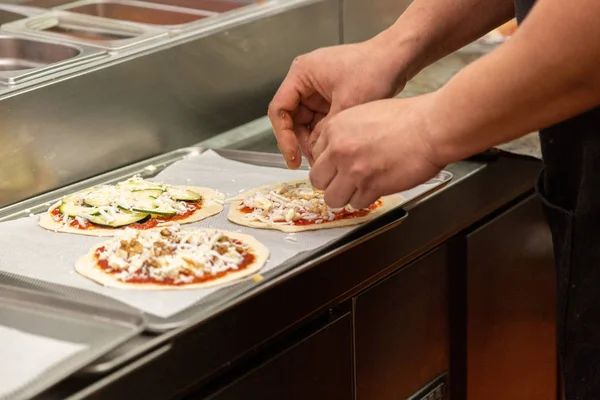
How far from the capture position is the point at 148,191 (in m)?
1.80

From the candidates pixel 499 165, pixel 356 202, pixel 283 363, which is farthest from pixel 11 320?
pixel 499 165

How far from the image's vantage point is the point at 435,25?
1.75 meters

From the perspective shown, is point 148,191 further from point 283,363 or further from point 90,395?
point 90,395

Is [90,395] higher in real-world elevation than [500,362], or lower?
higher

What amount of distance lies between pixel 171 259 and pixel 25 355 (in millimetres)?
315

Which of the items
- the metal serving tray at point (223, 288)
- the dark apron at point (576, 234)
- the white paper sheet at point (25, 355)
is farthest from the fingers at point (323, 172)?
the white paper sheet at point (25, 355)

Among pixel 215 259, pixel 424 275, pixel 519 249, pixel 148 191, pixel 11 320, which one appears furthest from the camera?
pixel 519 249

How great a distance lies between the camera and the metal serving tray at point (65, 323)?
120 centimetres

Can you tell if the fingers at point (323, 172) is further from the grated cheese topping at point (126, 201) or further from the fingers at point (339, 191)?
the grated cheese topping at point (126, 201)

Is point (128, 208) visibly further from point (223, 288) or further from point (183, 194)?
point (223, 288)

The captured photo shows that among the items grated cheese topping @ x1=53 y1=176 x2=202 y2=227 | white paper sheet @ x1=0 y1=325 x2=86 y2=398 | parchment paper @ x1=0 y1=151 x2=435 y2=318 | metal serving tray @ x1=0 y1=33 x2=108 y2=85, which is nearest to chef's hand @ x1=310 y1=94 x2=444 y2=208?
parchment paper @ x1=0 y1=151 x2=435 y2=318

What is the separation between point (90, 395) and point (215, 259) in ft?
1.19

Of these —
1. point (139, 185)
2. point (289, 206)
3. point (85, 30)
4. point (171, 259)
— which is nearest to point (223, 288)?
point (171, 259)

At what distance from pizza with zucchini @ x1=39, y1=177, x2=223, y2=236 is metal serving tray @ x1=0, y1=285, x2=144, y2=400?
0.30m
